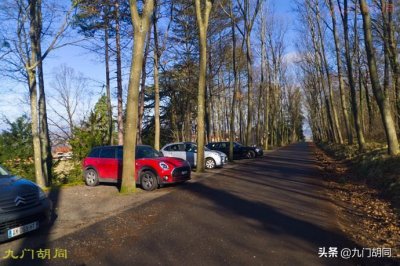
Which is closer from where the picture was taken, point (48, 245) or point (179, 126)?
point (48, 245)

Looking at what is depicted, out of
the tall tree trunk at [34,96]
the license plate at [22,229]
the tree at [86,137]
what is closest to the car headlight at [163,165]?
the tall tree trunk at [34,96]

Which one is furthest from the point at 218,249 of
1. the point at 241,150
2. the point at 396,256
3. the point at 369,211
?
the point at 241,150

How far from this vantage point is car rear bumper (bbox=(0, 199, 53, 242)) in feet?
22.6

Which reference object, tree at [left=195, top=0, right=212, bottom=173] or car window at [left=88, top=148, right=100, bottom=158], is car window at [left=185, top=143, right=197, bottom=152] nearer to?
tree at [left=195, top=0, right=212, bottom=173]

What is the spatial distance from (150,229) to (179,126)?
41283 millimetres

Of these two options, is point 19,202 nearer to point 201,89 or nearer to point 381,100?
point 201,89

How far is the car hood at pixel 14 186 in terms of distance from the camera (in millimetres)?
7355

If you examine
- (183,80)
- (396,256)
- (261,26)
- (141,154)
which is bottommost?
(396,256)

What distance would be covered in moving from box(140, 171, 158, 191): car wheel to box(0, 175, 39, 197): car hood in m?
6.10

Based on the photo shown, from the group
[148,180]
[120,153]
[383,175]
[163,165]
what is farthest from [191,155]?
[383,175]

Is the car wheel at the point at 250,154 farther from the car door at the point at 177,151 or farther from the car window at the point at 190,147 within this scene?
the car door at the point at 177,151

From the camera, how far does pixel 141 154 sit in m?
15.0

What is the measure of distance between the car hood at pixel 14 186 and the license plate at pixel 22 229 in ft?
2.13

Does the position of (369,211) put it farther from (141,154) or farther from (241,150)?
(241,150)
